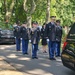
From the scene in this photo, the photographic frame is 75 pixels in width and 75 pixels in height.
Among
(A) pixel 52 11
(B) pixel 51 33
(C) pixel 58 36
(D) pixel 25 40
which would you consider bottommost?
(D) pixel 25 40

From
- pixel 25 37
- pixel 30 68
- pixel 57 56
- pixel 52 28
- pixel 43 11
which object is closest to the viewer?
pixel 30 68

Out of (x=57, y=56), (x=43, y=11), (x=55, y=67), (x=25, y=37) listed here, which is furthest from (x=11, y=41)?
(x=43, y=11)

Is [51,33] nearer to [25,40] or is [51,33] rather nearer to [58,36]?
[58,36]

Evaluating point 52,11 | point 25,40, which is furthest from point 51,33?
point 52,11

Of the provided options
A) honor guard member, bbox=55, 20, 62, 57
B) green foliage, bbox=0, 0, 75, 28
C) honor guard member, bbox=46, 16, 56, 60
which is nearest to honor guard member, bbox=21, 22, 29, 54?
honor guard member, bbox=55, 20, 62, 57

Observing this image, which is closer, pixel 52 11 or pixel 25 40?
pixel 25 40

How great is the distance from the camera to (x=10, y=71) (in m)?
9.46

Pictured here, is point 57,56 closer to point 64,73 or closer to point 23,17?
point 64,73

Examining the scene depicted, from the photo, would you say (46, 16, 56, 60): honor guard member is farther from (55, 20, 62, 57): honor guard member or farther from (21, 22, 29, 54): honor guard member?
(21, 22, 29, 54): honor guard member

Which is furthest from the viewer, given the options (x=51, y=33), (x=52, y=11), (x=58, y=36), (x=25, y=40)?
(x=52, y=11)

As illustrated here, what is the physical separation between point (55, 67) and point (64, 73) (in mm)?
1223

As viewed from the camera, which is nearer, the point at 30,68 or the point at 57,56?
the point at 30,68

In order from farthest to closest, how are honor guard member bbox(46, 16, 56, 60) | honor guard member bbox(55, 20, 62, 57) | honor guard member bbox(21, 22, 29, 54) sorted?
honor guard member bbox(21, 22, 29, 54) < honor guard member bbox(55, 20, 62, 57) < honor guard member bbox(46, 16, 56, 60)

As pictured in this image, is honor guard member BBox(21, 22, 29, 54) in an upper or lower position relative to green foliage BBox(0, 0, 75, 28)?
lower
